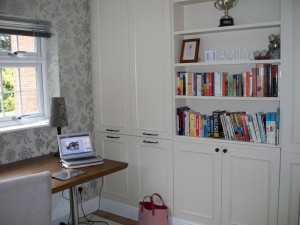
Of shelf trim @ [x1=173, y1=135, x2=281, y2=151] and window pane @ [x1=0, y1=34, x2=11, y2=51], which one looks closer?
shelf trim @ [x1=173, y1=135, x2=281, y2=151]

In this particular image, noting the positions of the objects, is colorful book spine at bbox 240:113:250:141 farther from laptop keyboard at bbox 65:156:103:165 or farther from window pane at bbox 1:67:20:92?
window pane at bbox 1:67:20:92

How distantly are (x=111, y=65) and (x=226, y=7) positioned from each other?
1.25 metres

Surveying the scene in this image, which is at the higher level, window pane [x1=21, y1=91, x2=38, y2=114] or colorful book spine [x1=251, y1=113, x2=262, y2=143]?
window pane [x1=21, y1=91, x2=38, y2=114]

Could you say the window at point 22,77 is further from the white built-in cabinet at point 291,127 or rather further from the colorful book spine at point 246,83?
the white built-in cabinet at point 291,127

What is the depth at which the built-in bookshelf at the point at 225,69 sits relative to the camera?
2598mm

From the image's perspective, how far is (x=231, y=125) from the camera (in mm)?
2764

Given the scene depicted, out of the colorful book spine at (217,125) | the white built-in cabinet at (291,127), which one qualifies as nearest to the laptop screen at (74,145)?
the colorful book spine at (217,125)

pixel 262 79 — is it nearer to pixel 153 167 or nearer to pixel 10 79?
pixel 153 167

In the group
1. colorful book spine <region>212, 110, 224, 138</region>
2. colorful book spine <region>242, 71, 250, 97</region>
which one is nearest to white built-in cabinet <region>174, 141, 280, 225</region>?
colorful book spine <region>212, 110, 224, 138</region>

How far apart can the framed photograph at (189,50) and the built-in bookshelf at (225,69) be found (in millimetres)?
51

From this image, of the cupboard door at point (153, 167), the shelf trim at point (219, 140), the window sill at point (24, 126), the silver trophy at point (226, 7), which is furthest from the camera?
the cupboard door at point (153, 167)

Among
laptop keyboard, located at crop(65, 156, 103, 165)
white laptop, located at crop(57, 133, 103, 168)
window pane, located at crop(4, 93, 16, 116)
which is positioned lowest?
laptop keyboard, located at crop(65, 156, 103, 165)

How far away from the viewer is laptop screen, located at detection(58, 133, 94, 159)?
2836 millimetres

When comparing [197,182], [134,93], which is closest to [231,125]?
[197,182]
